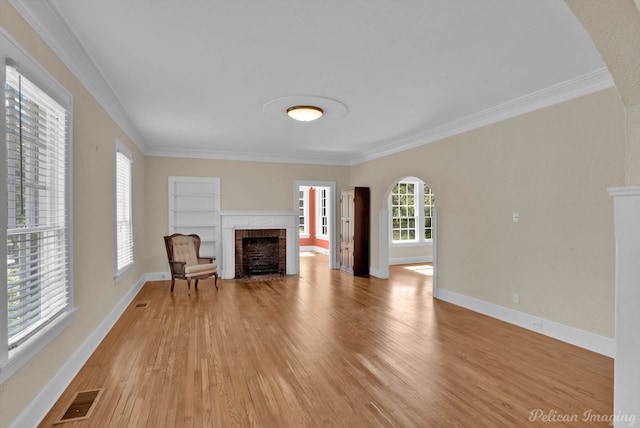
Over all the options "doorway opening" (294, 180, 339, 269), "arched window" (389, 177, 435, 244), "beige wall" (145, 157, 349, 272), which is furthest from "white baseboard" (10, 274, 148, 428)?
"doorway opening" (294, 180, 339, 269)

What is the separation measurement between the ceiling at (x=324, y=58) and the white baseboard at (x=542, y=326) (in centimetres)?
242

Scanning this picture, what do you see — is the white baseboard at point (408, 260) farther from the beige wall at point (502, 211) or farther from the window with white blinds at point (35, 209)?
the window with white blinds at point (35, 209)

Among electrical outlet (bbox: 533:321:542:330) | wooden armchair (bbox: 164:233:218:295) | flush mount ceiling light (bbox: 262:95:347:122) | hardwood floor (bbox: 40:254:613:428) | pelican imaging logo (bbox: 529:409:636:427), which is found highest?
flush mount ceiling light (bbox: 262:95:347:122)

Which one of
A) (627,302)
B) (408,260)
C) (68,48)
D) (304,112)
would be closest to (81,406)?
(68,48)

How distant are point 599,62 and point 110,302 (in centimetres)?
558

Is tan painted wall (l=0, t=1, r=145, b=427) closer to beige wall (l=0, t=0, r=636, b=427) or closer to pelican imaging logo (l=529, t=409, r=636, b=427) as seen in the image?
beige wall (l=0, t=0, r=636, b=427)

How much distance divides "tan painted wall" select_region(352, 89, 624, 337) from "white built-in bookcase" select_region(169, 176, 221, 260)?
450 cm

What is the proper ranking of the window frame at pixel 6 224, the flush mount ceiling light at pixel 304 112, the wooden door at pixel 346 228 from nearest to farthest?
the window frame at pixel 6 224, the flush mount ceiling light at pixel 304 112, the wooden door at pixel 346 228

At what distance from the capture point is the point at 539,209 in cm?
391

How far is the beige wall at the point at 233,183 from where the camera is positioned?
6.90 meters

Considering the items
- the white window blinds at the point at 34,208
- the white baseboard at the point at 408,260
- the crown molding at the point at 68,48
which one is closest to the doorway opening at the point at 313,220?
the white baseboard at the point at 408,260

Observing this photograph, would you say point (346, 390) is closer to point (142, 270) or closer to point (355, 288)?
point (355, 288)

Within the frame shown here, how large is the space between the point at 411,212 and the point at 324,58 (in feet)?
22.9

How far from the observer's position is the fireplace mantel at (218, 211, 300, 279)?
718cm
